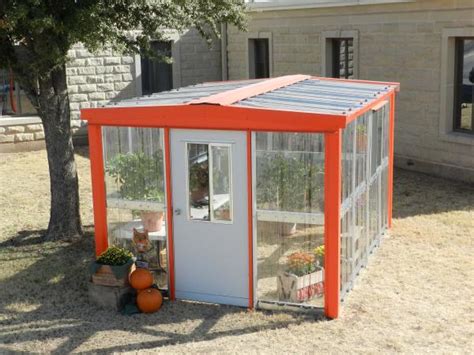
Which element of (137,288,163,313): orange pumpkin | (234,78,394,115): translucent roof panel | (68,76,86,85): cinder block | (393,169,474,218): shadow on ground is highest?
(234,78,394,115): translucent roof panel

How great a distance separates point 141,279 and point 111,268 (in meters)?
0.36

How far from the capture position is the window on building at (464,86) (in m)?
13.4

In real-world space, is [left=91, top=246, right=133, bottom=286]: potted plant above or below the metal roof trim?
below

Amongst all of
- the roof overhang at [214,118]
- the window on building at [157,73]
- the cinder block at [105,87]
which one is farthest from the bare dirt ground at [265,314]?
the window on building at [157,73]

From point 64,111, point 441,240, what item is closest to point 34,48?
point 64,111

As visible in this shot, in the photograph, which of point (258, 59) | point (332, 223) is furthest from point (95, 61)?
point (332, 223)

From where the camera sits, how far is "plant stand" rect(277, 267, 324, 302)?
24.9 ft

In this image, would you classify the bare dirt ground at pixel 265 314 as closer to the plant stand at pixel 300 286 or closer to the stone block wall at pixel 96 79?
the plant stand at pixel 300 286

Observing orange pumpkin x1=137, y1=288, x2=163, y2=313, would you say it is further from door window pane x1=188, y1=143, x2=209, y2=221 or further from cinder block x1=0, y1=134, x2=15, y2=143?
cinder block x1=0, y1=134, x2=15, y2=143

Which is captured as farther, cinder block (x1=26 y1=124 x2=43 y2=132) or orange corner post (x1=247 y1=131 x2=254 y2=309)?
cinder block (x1=26 y1=124 x2=43 y2=132)

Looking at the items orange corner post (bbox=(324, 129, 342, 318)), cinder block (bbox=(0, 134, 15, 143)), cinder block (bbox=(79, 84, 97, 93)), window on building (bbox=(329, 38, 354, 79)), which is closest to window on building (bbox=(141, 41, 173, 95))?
cinder block (bbox=(79, 84, 97, 93))

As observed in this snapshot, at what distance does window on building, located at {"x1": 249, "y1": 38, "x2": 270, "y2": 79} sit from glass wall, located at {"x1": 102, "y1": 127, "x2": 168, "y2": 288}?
1105 cm

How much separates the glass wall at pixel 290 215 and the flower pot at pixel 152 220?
4.21 feet

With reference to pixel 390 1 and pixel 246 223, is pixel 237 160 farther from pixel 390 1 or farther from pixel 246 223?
pixel 390 1
